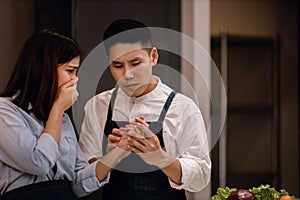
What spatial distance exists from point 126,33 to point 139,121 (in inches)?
8.2

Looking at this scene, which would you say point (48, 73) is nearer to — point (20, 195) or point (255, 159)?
point (20, 195)

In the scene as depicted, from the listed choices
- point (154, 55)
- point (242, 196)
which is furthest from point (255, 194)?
point (154, 55)

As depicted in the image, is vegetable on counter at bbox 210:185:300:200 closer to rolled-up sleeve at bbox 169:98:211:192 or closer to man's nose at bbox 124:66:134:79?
rolled-up sleeve at bbox 169:98:211:192

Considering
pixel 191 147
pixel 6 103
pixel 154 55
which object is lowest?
pixel 191 147

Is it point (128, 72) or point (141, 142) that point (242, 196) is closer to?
point (141, 142)

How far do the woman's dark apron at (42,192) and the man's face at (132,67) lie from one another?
0.87 ft

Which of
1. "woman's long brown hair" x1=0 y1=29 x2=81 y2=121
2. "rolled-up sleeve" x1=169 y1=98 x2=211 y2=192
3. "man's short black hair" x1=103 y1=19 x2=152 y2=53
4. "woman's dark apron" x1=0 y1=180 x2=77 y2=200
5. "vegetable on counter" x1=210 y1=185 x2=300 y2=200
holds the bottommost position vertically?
"vegetable on counter" x1=210 y1=185 x2=300 y2=200

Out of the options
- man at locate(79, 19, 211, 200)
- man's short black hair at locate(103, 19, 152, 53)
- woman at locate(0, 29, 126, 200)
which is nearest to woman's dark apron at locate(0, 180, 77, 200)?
woman at locate(0, 29, 126, 200)

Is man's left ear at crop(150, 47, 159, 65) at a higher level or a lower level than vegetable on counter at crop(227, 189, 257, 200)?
higher

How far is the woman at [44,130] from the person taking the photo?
4.00 ft

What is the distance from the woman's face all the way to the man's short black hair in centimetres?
8

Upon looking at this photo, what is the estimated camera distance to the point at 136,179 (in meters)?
1.33

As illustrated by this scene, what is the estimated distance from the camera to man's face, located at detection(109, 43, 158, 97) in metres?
1.30

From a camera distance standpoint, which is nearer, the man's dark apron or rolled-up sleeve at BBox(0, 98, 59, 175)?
rolled-up sleeve at BBox(0, 98, 59, 175)
